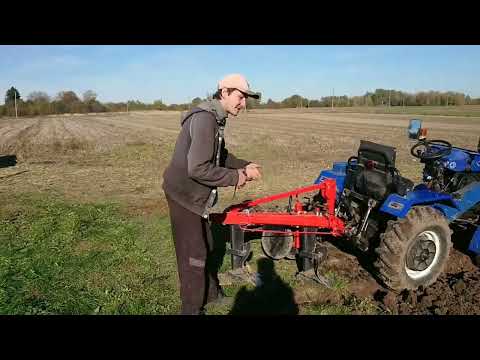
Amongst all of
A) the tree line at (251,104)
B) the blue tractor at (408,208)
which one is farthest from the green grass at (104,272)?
the tree line at (251,104)

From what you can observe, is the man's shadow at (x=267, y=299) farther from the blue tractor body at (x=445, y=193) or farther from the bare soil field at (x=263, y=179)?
the blue tractor body at (x=445, y=193)

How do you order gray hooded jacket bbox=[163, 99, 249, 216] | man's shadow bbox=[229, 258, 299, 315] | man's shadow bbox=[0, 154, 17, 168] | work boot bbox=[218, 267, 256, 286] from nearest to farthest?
gray hooded jacket bbox=[163, 99, 249, 216] → man's shadow bbox=[229, 258, 299, 315] → work boot bbox=[218, 267, 256, 286] → man's shadow bbox=[0, 154, 17, 168]

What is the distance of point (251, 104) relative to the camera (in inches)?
2325

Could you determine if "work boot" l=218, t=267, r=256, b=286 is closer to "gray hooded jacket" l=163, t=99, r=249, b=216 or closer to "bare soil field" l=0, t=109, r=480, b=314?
"bare soil field" l=0, t=109, r=480, b=314

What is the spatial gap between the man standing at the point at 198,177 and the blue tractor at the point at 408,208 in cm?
165

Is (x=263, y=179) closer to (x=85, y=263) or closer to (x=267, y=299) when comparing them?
(x=85, y=263)

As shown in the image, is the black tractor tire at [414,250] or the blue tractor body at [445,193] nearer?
the black tractor tire at [414,250]

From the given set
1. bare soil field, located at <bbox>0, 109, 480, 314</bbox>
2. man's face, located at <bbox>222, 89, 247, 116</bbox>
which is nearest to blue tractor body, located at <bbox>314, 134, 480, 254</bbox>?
bare soil field, located at <bbox>0, 109, 480, 314</bbox>

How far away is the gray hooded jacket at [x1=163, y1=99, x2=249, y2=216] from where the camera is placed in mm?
2934

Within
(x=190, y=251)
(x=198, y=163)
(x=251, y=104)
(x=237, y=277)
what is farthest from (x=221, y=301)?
(x=251, y=104)

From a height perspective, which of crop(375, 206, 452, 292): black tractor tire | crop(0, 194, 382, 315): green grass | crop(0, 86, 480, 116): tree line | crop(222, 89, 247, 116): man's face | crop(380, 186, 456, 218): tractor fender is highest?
crop(0, 86, 480, 116): tree line

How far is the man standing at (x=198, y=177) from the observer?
2.95 m

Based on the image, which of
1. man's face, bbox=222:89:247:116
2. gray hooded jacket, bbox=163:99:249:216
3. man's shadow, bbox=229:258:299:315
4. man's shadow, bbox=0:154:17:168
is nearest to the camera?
gray hooded jacket, bbox=163:99:249:216
